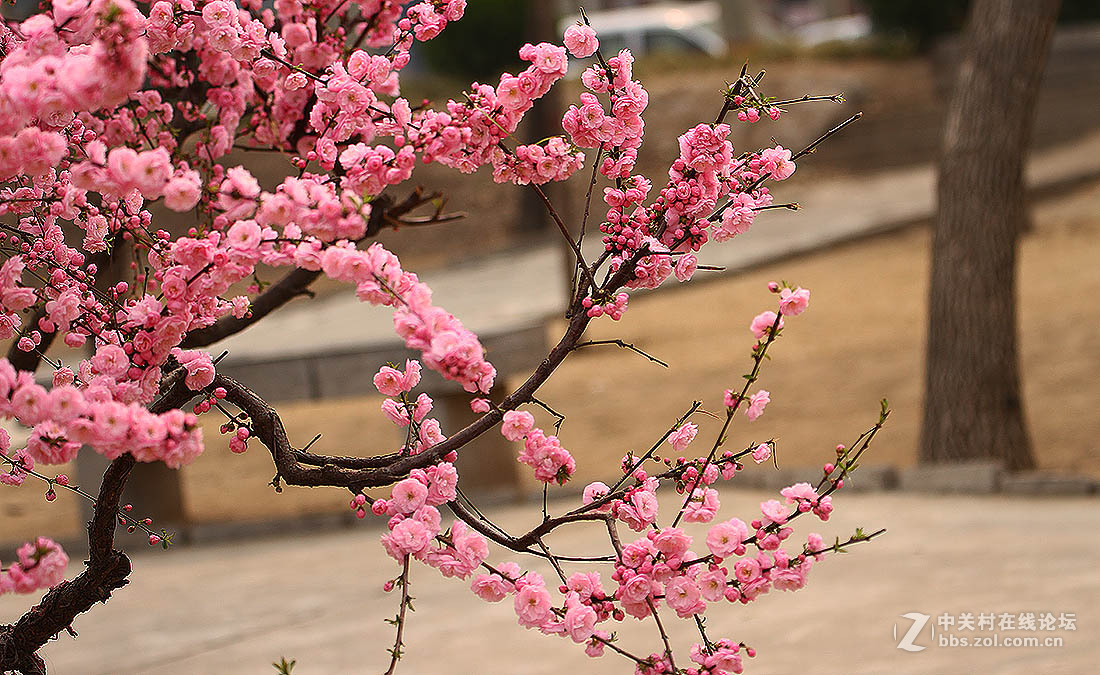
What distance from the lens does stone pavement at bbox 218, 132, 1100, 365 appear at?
457 inches


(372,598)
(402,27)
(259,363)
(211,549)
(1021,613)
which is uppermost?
(259,363)

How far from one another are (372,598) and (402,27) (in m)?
3.05

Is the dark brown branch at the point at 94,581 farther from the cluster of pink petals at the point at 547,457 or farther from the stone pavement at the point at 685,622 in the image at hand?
the stone pavement at the point at 685,622

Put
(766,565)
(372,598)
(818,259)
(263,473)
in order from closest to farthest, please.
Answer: (766,565), (372,598), (263,473), (818,259)

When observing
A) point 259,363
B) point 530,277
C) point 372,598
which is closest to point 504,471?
point 259,363

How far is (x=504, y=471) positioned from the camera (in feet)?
23.6

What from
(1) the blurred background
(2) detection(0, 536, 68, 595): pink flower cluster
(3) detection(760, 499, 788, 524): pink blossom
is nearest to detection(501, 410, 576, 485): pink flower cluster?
(3) detection(760, 499, 788, 524): pink blossom

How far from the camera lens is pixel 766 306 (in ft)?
37.4

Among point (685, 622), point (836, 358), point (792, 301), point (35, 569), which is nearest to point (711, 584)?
point (792, 301)

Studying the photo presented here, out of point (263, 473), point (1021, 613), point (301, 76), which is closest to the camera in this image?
point (301, 76)

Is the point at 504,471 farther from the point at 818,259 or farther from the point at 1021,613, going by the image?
the point at 818,259

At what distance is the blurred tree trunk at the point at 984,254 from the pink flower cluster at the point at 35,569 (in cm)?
520

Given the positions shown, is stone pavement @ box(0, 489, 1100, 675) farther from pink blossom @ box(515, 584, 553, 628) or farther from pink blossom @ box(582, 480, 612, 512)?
pink blossom @ box(515, 584, 553, 628)

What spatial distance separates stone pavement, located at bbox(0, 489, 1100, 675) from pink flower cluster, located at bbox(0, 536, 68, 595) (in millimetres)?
2296
